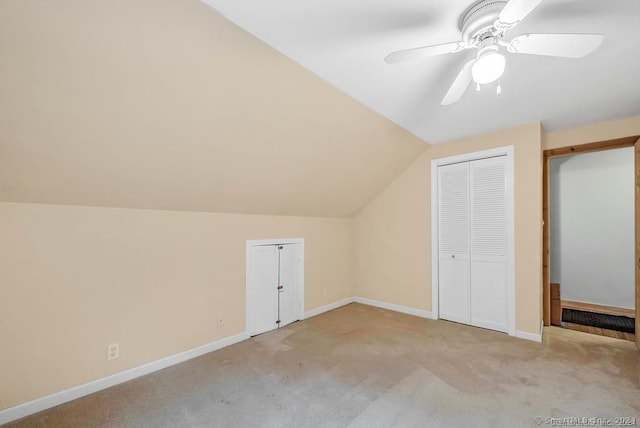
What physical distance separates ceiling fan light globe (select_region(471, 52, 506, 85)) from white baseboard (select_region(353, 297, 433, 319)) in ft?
10.6

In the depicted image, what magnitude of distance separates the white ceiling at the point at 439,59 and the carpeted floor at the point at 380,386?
7.77 feet

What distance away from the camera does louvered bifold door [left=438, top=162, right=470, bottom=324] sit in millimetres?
3621

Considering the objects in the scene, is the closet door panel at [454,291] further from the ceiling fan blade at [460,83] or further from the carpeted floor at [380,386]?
the ceiling fan blade at [460,83]

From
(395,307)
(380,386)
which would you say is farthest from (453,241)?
A: (380,386)

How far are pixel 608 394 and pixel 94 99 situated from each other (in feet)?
13.0

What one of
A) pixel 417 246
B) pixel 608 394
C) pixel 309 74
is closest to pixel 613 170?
pixel 417 246

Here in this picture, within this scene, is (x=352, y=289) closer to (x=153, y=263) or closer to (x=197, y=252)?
(x=197, y=252)

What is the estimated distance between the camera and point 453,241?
3.72m

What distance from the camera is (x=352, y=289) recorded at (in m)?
4.77

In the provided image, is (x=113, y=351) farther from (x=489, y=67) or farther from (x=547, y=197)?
(x=547, y=197)

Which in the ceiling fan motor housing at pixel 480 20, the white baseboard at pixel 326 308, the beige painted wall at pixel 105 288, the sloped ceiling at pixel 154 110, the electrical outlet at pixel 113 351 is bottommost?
the white baseboard at pixel 326 308

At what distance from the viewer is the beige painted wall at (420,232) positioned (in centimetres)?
311

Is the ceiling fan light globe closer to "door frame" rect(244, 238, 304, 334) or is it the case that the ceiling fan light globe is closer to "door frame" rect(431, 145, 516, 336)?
"door frame" rect(431, 145, 516, 336)

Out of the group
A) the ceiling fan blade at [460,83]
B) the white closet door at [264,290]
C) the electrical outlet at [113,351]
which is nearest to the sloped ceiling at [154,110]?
the white closet door at [264,290]
